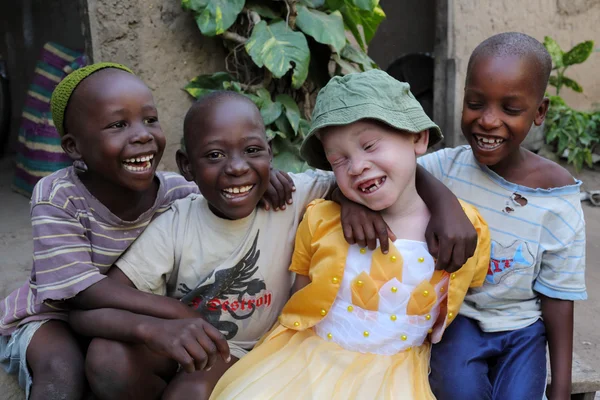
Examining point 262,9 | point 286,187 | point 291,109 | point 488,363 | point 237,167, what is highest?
point 262,9

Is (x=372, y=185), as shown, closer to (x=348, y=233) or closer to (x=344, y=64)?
(x=348, y=233)

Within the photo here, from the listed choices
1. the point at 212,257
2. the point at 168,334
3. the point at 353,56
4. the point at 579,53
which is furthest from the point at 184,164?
the point at 579,53

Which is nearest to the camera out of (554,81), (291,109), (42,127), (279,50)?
(279,50)

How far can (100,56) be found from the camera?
10.1ft

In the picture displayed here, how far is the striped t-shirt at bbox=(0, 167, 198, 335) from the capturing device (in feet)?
5.36

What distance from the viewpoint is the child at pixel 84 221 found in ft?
5.34

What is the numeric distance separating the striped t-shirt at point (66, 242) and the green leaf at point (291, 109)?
1.57 meters

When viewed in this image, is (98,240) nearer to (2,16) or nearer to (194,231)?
(194,231)

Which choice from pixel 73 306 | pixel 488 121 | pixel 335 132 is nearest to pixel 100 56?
pixel 73 306

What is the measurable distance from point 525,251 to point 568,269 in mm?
133

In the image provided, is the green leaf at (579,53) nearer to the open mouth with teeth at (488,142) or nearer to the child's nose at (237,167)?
the open mouth with teeth at (488,142)

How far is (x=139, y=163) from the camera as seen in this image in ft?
5.82

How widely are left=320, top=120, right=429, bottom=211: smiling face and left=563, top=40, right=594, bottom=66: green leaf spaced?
177 inches

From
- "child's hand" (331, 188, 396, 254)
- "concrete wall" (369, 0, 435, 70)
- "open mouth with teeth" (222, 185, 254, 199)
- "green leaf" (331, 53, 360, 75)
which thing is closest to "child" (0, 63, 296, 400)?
"open mouth with teeth" (222, 185, 254, 199)
